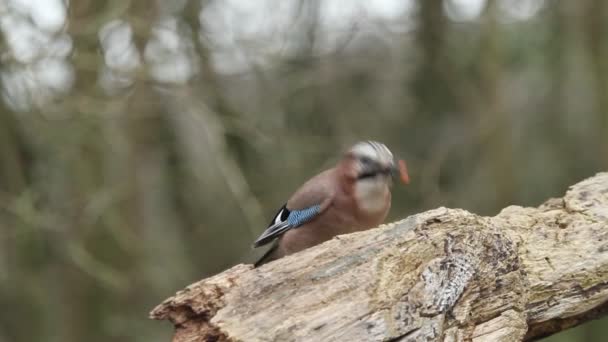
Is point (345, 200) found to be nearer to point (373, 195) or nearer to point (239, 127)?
point (373, 195)

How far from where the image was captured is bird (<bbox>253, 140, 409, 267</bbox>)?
4660 mm

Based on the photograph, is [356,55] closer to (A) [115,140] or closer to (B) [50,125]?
(A) [115,140]

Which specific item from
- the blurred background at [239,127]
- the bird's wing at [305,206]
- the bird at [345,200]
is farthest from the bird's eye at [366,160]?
the blurred background at [239,127]

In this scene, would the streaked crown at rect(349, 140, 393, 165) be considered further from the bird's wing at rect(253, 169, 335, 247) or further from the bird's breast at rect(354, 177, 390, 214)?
the bird's wing at rect(253, 169, 335, 247)

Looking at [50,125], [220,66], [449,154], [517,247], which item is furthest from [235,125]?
[517,247]

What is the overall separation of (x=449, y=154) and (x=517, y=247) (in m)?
4.14

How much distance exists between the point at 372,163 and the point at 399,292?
3.48 ft

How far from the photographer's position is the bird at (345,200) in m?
4.66

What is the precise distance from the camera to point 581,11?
7711mm

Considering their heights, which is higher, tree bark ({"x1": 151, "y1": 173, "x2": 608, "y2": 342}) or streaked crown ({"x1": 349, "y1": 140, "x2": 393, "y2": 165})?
streaked crown ({"x1": 349, "y1": 140, "x2": 393, "y2": 165})

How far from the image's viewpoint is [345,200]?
4.74m

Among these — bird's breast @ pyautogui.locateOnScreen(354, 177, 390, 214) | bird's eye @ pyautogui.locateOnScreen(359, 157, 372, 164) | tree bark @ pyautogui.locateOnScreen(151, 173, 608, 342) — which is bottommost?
tree bark @ pyautogui.locateOnScreen(151, 173, 608, 342)

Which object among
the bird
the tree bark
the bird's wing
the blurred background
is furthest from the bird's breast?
the blurred background

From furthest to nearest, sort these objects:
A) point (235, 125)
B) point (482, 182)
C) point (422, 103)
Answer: point (422, 103)
point (482, 182)
point (235, 125)
